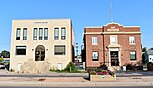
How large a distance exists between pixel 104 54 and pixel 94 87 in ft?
104

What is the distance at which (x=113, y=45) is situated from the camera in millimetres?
45469

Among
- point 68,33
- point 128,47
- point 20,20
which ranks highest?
point 20,20

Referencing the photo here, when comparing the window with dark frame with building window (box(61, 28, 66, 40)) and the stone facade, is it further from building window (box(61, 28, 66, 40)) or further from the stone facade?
building window (box(61, 28, 66, 40))

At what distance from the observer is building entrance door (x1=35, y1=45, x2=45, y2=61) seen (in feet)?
140

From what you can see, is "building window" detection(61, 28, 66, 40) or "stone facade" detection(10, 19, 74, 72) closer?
"stone facade" detection(10, 19, 74, 72)

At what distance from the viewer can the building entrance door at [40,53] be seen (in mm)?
42656

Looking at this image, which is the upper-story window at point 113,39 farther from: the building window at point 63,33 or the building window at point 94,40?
the building window at point 63,33

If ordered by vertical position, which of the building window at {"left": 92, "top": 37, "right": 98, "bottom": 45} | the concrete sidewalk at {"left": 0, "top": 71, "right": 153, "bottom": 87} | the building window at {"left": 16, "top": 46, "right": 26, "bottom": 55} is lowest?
the concrete sidewalk at {"left": 0, "top": 71, "right": 153, "bottom": 87}

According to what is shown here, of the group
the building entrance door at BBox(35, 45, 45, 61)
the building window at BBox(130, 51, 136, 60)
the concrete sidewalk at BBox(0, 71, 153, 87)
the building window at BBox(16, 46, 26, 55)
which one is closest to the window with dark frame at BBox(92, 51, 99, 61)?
the building window at BBox(130, 51, 136, 60)

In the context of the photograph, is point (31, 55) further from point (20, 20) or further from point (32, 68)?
point (20, 20)

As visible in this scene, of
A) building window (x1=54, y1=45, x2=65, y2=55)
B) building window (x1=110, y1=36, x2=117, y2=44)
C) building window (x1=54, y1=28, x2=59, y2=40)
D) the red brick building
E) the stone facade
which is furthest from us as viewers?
building window (x1=110, y1=36, x2=117, y2=44)

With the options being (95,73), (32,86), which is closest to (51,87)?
(32,86)

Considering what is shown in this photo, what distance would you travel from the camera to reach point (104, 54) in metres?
45.5

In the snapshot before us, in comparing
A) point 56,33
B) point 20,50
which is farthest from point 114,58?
point 20,50
